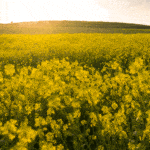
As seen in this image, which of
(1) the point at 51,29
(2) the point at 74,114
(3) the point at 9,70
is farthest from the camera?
(1) the point at 51,29

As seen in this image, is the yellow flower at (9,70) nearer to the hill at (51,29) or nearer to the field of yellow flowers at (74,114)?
the field of yellow flowers at (74,114)

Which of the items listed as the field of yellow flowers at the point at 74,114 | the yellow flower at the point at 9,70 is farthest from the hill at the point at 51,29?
the field of yellow flowers at the point at 74,114

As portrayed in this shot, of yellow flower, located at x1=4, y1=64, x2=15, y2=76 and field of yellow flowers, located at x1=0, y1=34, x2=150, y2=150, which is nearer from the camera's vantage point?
field of yellow flowers, located at x1=0, y1=34, x2=150, y2=150

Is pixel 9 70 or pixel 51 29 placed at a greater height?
pixel 51 29

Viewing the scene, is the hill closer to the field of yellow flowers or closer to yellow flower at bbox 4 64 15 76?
yellow flower at bbox 4 64 15 76

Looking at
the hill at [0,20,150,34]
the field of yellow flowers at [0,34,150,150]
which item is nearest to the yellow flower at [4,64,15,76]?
the field of yellow flowers at [0,34,150,150]

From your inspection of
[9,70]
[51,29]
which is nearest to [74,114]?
[9,70]

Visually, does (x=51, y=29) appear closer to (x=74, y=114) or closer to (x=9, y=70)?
(x=9, y=70)

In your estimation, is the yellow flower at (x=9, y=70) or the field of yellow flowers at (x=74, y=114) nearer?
the field of yellow flowers at (x=74, y=114)

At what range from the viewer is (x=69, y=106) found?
323 cm

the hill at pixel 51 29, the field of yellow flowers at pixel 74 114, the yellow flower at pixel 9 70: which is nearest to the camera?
the field of yellow flowers at pixel 74 114

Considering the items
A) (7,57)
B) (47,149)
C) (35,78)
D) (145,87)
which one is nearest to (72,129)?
(47,149)

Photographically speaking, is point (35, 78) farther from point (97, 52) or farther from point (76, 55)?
point (97, 52)

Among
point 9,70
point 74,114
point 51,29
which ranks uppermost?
point 51,29
